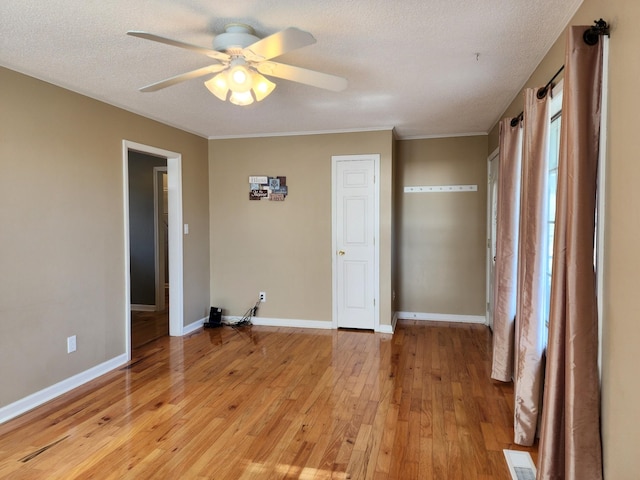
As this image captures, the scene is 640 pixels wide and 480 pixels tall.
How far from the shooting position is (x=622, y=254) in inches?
59.8

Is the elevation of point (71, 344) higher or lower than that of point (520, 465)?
higher

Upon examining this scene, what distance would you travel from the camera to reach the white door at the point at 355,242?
184 inches

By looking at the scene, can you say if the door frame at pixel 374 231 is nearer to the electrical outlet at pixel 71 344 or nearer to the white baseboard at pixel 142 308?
the electrical outlet at pixel 71 344

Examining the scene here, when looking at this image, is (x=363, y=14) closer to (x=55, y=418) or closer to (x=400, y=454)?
(x=400, y=454)

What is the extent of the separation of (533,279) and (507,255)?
84cm

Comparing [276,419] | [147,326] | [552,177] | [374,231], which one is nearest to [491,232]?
[374,231]

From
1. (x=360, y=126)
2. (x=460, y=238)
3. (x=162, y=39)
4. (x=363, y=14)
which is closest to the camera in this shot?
(x=162, y=39)

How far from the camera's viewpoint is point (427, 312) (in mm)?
5266

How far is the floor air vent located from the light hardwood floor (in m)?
0.06

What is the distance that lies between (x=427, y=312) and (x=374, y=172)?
1.98 m

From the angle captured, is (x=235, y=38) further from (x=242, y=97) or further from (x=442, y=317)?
(x=442, y=317)

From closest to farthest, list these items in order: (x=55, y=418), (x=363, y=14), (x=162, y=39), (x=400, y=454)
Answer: (x=162, y=39) → (x=363, y=14) → (x=400, y=454) → (x=55, y=418)

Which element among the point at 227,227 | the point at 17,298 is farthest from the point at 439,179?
the point at 17,298

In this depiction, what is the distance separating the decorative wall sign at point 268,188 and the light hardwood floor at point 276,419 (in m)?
1.86
